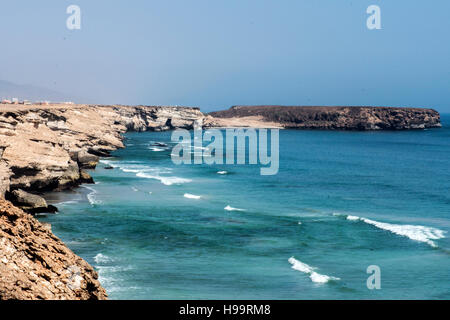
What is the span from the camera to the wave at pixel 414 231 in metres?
31.6

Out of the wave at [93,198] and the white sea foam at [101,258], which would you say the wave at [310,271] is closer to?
the white sea foam at [101,258]

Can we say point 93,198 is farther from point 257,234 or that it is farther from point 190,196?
point 257,234

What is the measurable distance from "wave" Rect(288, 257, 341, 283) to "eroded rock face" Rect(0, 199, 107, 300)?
14884 mm

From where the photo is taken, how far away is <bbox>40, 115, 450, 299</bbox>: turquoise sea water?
22.3m

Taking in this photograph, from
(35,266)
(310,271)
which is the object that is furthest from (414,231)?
(35,266)

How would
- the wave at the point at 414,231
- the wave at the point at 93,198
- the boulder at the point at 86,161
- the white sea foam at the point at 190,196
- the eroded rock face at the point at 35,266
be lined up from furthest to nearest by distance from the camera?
1. the boulder at the point at 86,161
2. the white sea foam at the point at 190,196
3. the wave at the point at 93,198
4. the wave at the point at 414,231
5. the eroded rock face at the point at 35,266

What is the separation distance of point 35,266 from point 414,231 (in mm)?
28957

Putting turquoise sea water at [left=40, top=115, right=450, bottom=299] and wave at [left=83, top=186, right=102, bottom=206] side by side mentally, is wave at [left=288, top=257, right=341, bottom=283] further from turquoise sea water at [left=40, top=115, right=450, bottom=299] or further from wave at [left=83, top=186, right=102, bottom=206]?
wave at [left=83, top=186, right=102, bottom=206]

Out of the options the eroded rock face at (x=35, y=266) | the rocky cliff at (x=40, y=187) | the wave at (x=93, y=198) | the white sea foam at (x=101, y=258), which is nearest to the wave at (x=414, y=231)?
the white sea foam at (x=101, y=258)

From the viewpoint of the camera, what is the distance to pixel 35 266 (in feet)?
27.9

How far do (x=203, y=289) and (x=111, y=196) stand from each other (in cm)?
2282

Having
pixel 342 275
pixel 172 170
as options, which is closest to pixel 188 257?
pixel 342 275

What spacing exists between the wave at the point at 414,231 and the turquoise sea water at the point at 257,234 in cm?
12
